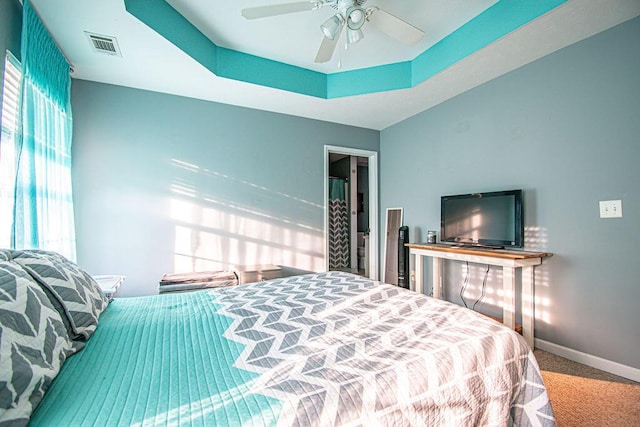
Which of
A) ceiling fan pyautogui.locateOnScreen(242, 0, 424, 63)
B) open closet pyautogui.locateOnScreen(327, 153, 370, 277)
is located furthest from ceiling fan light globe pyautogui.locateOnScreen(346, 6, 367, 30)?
open closet pyautogui.locateOnScreen(327, 153, 370, 277)

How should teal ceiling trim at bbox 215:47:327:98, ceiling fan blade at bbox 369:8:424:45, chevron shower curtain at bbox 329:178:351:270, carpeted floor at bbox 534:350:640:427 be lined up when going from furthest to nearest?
1. chevron shower curtain at bbox 329:178:351:270
2. teal ceiling trim at bbox 215:47:327:98
3. ceiling fan blade at bbox 369:8:424:45
4. carpeted floor at bbox 534:350:640:427

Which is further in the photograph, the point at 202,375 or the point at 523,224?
the point at 523,224

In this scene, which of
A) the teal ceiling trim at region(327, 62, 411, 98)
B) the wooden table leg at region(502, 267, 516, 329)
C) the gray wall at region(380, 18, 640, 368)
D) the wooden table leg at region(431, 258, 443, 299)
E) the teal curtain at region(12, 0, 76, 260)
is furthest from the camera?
the wooden table leg at region(431, 258, 443, 299)

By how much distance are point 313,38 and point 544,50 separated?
190 centimetres

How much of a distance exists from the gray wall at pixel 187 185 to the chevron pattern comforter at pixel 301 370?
172 cm

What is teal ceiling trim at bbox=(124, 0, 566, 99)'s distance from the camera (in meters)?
1.99

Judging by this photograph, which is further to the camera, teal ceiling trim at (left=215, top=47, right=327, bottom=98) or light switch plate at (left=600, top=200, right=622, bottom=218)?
teal ceiling trim at (left=215, top=47, right=327, bottom=98)

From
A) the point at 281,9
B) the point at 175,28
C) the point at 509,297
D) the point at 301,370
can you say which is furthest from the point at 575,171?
the point at 175,28

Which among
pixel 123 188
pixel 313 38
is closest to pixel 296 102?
pixel 313 38

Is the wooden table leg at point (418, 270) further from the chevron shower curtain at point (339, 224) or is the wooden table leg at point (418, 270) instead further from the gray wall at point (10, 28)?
the gray wall at point (10, 28)

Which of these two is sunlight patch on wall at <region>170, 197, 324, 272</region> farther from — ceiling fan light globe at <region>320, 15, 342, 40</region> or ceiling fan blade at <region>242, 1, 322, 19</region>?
ceiling fan light globe at <region>320, 15, 342, 40</region>

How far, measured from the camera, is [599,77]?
2.06 metres

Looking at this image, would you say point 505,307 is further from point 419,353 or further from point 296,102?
point 296,102

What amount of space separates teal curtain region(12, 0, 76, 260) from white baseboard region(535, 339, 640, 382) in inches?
148
